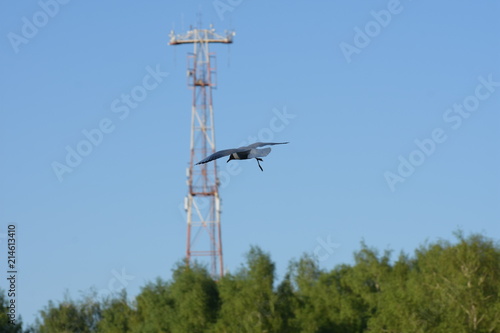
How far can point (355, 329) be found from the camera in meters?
81.1

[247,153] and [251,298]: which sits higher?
[251,298]

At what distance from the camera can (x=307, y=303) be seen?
267 ft

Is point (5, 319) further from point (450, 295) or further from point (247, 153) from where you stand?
point (247, 153)

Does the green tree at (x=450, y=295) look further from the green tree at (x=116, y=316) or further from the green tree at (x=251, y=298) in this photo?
the green tree at (x=116, y=316)

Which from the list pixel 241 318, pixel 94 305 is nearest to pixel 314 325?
pixel 241 318

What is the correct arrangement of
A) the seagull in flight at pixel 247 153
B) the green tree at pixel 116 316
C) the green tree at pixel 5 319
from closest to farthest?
the seagull in flight at pixel 247 153
the green tree at pixel 5 319
the green tree at pixel 116 316

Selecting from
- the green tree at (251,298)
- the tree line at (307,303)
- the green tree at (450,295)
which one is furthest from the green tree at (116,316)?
the green tree at (450,295)

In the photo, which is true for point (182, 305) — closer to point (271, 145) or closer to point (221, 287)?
point (221, 287)

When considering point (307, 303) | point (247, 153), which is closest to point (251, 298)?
point (307, 303)

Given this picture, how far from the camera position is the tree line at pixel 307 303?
70812 millimetres

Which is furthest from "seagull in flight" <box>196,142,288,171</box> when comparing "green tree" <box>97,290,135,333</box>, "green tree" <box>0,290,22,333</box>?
"green tree" <box>97,290,135,333</box>

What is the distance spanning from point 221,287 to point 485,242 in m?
16.7

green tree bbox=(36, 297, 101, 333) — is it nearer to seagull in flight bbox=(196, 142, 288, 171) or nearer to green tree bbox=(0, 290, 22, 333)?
green tree bbox=(0, 290, 22, 333)

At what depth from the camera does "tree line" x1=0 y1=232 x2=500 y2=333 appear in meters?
70.8
